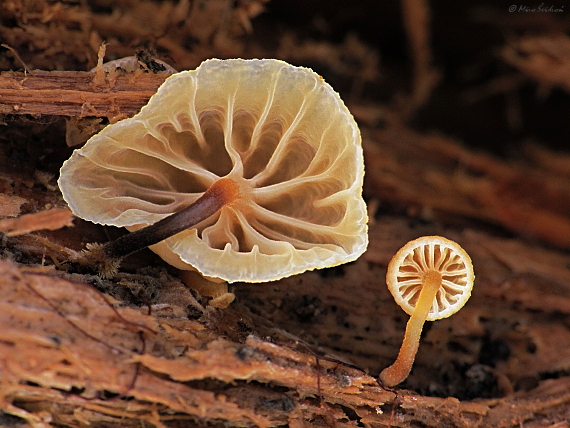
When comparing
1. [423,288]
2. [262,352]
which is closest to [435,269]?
[423,288]

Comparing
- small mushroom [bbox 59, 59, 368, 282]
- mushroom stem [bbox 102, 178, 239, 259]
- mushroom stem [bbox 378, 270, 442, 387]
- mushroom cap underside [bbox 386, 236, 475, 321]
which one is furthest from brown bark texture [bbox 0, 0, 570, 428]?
mushroom cap underside [bbox 386, 236, 475, 321]

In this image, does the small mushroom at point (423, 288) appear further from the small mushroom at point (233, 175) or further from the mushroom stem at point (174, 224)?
the mushroom stem at point (174, 224)

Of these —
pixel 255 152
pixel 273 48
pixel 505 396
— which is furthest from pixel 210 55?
pixel 505 396

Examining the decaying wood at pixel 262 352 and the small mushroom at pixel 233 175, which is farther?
the small mushroom at pixel 233 175

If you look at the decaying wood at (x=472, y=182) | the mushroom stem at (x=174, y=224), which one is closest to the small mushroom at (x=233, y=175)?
the mushroom stem at (x=174, y=224)

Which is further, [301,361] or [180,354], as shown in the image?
[301,361]

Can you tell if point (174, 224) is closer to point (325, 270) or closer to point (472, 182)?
point (325, 270)

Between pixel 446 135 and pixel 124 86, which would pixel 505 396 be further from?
pixel 124 86

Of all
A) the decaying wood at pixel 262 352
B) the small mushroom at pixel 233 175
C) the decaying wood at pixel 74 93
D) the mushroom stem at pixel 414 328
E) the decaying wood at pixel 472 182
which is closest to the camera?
the decaying wood at pixel 262 352
